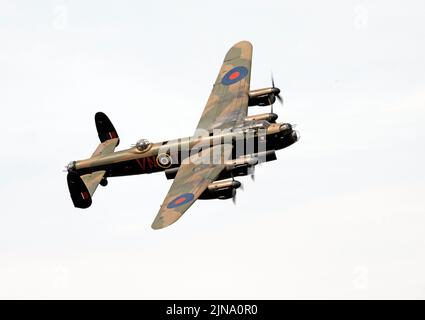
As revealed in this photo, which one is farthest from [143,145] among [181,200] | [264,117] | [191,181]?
[264,117]

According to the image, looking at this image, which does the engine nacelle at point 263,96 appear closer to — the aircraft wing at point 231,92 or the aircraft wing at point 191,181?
the aircraft wing at point 231,92

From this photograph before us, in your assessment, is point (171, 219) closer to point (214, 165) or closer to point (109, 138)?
point (214, 165)

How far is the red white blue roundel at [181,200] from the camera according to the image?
2160 inches

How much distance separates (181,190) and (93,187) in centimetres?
670

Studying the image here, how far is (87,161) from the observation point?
61.8 meters

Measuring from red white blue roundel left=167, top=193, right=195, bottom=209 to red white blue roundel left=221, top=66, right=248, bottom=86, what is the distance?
11949mm

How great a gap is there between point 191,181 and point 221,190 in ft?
7.15

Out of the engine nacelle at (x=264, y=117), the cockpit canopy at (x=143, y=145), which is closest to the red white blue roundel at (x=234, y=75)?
the engine nacelle at (x=264, y=117)

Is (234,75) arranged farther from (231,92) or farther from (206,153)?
(206,153)

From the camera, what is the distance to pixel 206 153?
5912 cm

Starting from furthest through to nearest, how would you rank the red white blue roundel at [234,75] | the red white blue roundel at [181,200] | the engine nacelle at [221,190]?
1. the red white blue roundel at [234,75]
2. the engine nacelle at [221,190]
3. the red white blue roundel at [181,200]

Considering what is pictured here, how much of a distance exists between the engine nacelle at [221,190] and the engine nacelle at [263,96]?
9.71 m

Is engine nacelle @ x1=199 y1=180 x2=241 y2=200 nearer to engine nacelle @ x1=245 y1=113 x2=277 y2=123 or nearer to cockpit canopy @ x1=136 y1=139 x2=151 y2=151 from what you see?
cockpit canopy @ x1=136 y1=139 x2=151 y2=151

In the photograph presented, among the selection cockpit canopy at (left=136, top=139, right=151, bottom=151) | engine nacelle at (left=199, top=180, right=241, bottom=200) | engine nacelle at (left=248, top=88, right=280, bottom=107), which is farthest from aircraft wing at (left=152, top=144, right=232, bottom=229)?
engine nacelle at (left=248, top=88, right=280, bottom=107)
